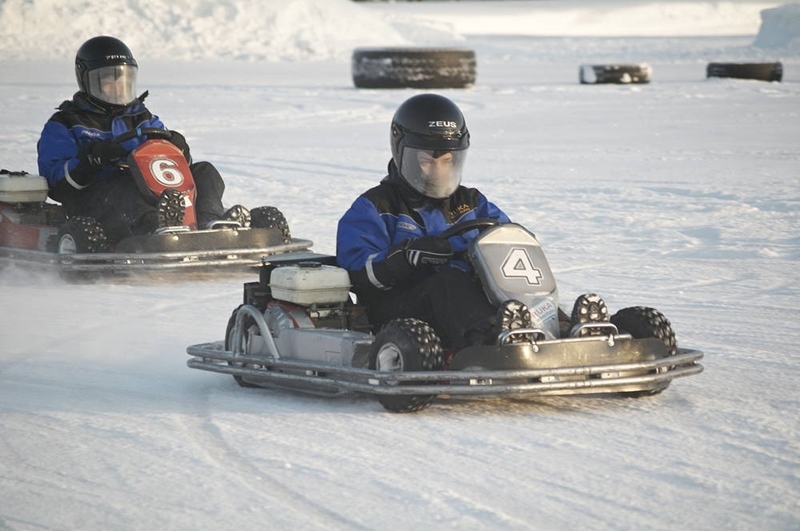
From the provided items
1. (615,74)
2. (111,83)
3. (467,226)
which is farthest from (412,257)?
(615,74)

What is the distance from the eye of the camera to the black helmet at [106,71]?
29.2ft

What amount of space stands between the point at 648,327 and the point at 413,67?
1757 cm

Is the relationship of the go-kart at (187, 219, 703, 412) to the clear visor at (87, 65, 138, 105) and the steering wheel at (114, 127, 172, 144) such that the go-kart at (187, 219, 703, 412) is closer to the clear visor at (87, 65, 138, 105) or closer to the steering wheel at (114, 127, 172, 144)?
the steering wheel at (114, 127, 172, 144)

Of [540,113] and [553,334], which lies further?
[540,113]

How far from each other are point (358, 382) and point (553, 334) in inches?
28.3

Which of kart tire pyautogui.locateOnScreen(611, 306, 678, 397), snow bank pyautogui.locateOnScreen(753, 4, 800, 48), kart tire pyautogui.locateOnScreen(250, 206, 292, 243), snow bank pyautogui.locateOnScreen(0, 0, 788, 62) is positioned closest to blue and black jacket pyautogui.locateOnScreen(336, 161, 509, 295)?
kart tire pyautogui.locateOnScreen(611, 306, 678, 397)

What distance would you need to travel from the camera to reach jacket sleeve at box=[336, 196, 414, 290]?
5.33 metres

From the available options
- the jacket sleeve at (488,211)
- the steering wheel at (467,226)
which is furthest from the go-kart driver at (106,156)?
the steering wheel at (467,226)

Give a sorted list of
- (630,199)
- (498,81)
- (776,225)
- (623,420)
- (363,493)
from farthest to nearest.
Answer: (498,81) < (630,199) < (776,225) < (623,420) < (363,493)

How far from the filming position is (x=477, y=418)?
4.77 meters

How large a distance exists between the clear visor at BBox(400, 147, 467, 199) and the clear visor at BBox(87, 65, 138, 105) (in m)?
3.83

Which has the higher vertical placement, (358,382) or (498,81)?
(498,81)

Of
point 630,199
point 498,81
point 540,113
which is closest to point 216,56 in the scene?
point 498,81

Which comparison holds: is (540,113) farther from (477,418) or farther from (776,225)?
(477,418)
